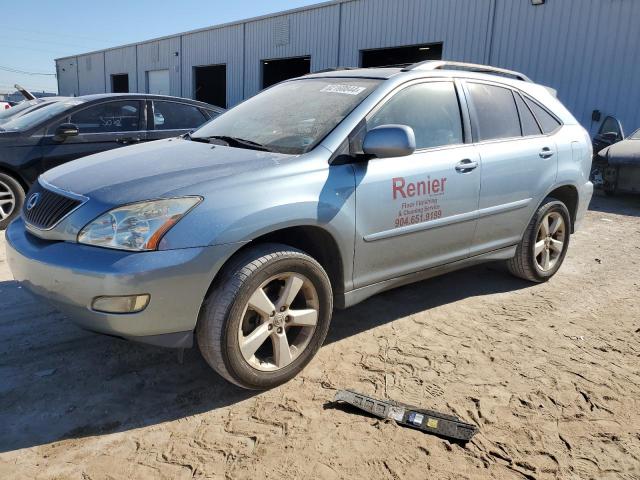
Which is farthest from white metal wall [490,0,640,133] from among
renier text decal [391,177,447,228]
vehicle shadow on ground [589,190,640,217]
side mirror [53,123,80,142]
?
side mirror [53,123,80,142]

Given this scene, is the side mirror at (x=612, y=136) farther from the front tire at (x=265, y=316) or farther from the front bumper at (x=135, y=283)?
the front bumper at (x=135, y=283)

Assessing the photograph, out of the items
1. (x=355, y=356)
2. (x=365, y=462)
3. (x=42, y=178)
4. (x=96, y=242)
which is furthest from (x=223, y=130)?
(x=365, y=462)

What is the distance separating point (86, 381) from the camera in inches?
110

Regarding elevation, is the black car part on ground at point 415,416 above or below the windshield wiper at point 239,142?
below

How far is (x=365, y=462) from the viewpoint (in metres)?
2.26

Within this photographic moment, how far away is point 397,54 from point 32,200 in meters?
18.3

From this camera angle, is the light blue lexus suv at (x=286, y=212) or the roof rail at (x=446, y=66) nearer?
the light blue lexus suv at (x=286, y=212)

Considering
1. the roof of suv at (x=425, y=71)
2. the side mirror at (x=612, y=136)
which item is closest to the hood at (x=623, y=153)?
the side mirror at (x=612, y=136)

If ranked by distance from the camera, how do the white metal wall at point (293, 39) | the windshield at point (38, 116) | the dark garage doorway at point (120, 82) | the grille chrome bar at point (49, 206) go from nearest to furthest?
the grille chrome bar at point (49, 206) < the windshield at point (38, 116) < the white metal wall at point (293, 39) < the dark garage doorway at point (120, 82)

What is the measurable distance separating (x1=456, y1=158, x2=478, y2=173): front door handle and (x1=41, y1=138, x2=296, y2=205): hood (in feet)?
4.14

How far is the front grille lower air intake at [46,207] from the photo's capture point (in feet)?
8.57

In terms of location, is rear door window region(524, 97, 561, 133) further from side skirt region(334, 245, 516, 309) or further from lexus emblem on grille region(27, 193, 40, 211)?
lexus emblem on grille region(27, 193, 40, 211)

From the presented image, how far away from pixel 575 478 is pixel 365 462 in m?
0.89

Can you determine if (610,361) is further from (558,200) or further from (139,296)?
(139,296)
